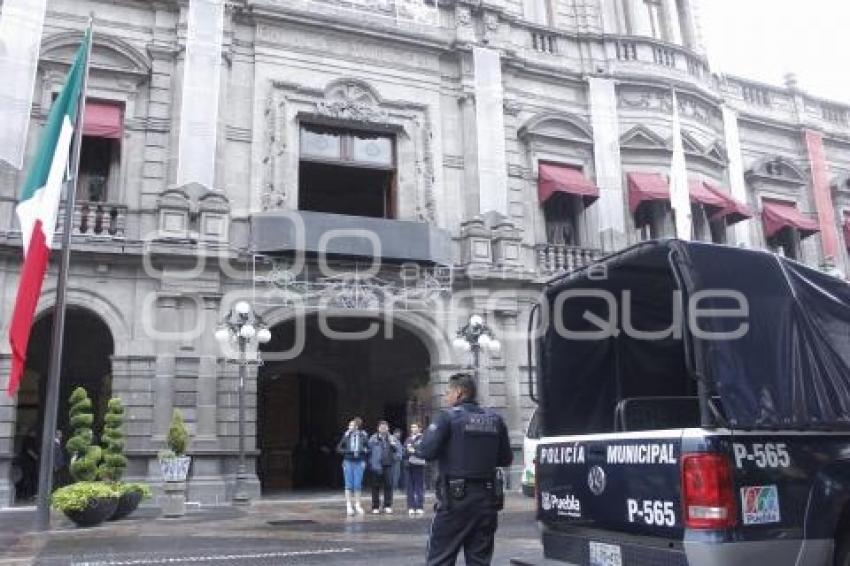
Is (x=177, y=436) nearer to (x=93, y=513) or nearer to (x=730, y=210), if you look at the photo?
(x=93, y=513)

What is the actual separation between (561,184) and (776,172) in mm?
8650

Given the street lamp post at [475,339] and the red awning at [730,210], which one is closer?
the street lamp post at [475,339]

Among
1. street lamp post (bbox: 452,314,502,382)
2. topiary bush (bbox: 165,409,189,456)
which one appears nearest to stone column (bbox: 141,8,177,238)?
topiary bush (bbox: 165,409,189,456)

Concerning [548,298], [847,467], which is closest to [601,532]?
[847,467]

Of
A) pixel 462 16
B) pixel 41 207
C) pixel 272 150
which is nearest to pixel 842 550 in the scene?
pixel 41 207

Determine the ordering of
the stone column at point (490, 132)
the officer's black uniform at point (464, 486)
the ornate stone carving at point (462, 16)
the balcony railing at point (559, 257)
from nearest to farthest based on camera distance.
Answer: the officer's black uniform at point (464, 486) < the stone column at point (490, 132) < the balcony railing at point (559, 257) < the ornate stone carving at point (462, 16)

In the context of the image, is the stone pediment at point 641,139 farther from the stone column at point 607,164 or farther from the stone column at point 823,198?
the stone column at point 823,198

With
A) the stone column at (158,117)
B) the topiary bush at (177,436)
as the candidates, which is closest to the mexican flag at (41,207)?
the topiary bush at (177,436)

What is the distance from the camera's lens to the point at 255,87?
60.6 ft

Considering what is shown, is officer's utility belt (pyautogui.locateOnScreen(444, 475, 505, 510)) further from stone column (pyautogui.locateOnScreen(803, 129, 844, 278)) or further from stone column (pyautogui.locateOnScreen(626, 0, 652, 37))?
stone column (pyautogui.locateOnScreen(803, 129, 844, 278))

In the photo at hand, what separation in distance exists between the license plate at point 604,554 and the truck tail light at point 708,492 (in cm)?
80

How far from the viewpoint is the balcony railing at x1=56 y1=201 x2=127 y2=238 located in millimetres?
16281

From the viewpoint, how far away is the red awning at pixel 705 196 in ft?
69.2

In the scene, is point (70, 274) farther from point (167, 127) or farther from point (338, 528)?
point (338, 528)
